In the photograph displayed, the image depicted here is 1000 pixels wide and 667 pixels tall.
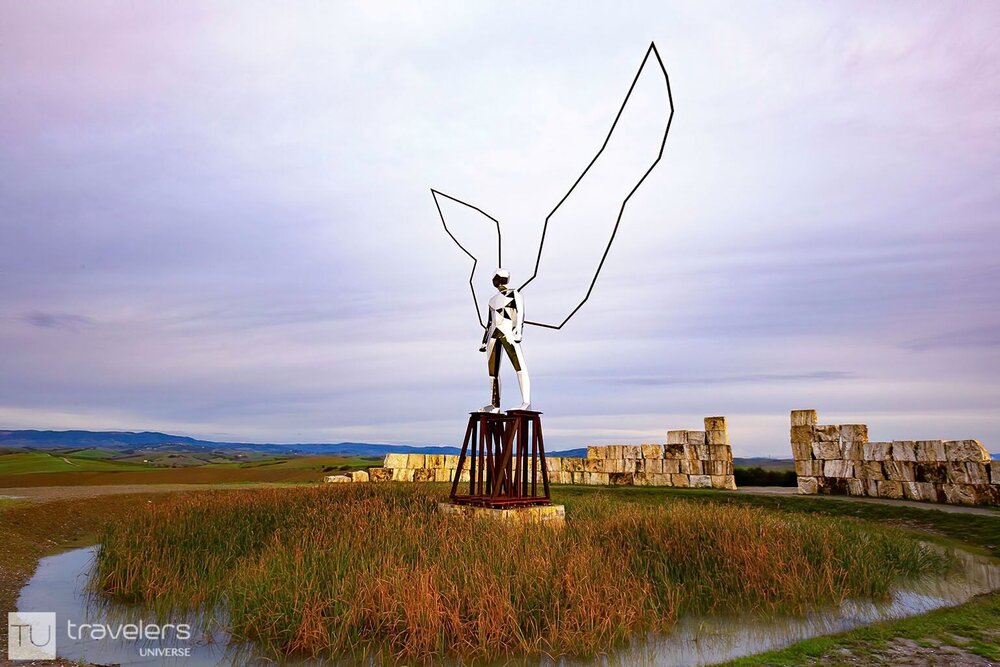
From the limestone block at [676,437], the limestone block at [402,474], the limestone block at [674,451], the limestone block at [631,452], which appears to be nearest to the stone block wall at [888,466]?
the limestone block at [676,437]

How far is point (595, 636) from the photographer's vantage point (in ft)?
19.6

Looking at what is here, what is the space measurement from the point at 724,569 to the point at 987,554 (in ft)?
19.4

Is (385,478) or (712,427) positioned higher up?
(712,427)

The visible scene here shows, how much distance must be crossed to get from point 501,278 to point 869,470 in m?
13.4

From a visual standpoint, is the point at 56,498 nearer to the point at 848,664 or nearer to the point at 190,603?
the point at 190,603

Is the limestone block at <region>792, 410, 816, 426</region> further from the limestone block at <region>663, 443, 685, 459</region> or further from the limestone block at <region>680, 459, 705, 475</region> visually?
the limestone block at <region>663, 443, 685, 459</region>

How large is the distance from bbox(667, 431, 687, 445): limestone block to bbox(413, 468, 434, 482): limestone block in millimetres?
10254

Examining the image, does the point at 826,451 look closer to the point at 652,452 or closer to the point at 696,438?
the point at 696,438

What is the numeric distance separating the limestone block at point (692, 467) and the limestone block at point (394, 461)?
37.7 ft

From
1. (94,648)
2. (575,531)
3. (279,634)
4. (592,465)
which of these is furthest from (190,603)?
(592,465)

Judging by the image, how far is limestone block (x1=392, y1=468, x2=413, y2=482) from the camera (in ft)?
84.2

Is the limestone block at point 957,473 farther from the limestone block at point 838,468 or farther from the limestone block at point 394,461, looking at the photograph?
the limestone block at point 394,461

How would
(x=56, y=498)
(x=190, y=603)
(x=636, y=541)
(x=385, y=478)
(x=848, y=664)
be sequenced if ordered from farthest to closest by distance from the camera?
(x=385, y=478), (x=56, y=498), (x=636, y=541), (x=190, y=603), (x=848, y=664)

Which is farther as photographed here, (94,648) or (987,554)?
(987,554)
